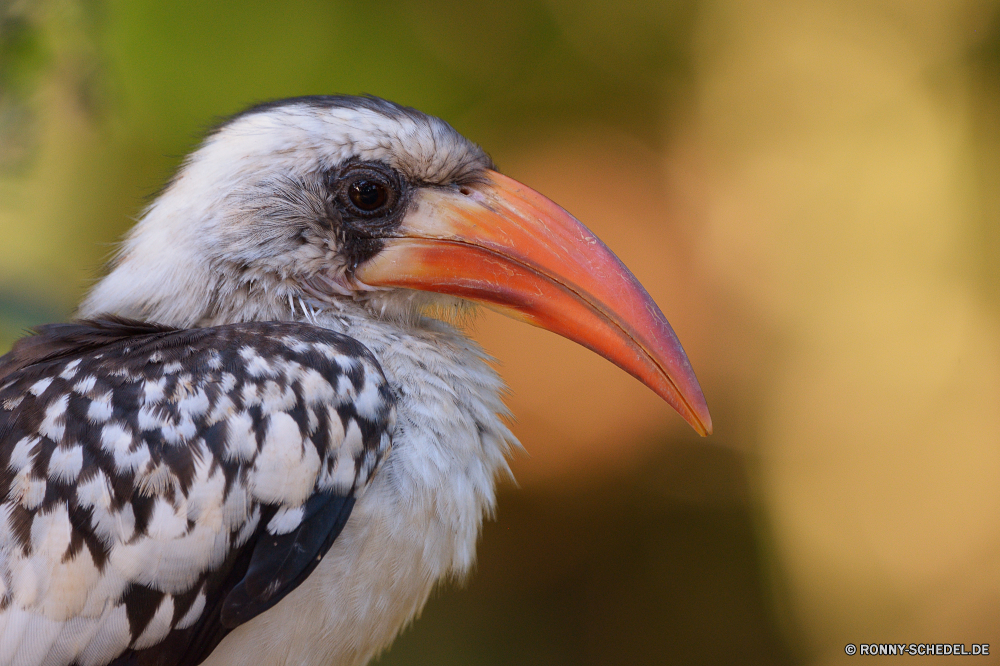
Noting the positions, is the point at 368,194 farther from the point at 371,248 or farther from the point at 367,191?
the point at 371,248

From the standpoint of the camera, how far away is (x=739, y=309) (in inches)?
140

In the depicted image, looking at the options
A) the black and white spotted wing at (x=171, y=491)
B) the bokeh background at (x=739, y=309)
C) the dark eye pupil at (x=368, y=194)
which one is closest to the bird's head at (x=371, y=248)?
the dark eye pupil at (x=368, y=194)

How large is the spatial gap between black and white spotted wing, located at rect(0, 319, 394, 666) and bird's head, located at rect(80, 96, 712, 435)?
24cm

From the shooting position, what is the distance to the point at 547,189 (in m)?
3.59

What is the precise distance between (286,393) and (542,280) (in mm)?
554

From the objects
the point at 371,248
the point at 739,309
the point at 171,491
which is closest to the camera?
the point at 171,491

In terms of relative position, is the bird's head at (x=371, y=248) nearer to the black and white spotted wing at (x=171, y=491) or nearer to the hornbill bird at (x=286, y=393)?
the hornbill bird at (x=286, y=393)

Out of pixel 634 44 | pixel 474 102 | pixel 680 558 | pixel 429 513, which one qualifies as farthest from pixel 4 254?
pixel 680 558

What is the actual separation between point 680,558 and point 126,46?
3279 mm

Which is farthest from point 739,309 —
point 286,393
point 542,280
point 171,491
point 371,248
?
point 171,491

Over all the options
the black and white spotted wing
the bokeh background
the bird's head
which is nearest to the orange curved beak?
the bird's head

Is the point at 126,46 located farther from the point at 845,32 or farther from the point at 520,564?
the point at 845,32

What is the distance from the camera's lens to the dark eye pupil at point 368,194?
1467 mm

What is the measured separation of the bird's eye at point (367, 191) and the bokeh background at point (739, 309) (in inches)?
74.1
